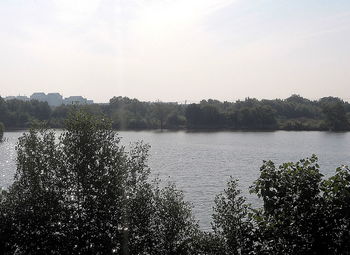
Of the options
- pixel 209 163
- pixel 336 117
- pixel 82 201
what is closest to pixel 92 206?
pixel 82 201

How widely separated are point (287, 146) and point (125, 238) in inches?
3257

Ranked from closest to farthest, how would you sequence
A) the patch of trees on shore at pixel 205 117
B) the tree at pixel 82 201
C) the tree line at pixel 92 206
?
the tree line at pixel 92 206 < the tree at pixel 82 201 < the patch of trees on shore at pixel 205 117

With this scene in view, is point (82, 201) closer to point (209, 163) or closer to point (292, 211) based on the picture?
point (292, 211)

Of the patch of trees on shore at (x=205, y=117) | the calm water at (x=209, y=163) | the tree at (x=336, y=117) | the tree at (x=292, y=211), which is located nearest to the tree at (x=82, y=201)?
the tree at (x=292, y=211)

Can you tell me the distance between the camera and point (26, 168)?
1962 centimetres

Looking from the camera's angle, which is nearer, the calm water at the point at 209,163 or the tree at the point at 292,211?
the tree at the point at 292,211

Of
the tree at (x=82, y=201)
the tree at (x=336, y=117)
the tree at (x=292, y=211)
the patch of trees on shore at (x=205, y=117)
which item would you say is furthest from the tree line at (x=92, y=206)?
the tree at (x=336, y=117)

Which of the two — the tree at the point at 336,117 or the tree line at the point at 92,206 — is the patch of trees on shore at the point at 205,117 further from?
the tree line at the point at 92,206

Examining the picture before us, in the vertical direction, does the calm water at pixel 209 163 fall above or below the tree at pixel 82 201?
below

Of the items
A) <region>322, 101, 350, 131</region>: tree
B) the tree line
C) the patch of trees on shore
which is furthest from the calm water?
the patch of trees on shore

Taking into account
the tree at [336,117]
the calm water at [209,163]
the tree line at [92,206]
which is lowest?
the calm water at [209,163]

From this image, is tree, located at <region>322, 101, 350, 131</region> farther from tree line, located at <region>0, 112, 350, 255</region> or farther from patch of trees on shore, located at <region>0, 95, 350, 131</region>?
tree line, located at <region>0, 112, 350, 255</region>

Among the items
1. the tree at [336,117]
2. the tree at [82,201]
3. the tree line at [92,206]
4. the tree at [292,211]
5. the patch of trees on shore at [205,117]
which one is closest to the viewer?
the tree at [292,211]

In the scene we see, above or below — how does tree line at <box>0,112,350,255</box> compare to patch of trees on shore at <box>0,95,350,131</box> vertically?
below
